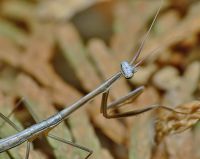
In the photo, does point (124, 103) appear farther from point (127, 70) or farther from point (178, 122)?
point (178, 122)

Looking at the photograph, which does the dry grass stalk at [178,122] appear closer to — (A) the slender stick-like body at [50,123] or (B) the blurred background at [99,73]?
(B) the blurred background at [99,73]

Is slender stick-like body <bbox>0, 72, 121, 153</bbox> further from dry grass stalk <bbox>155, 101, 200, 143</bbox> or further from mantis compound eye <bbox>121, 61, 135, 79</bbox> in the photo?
dry grass stalk <bbox>155, 101, 200, 143</bbox>

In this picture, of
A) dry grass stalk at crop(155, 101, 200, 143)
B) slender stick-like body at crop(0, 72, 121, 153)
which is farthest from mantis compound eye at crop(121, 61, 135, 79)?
dry grass stalk at crop(155, 101, 200, 143)

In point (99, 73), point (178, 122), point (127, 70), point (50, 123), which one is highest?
point (99, 73)

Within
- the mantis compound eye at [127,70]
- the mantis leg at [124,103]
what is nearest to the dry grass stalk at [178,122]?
the mantis leg at [124,103]

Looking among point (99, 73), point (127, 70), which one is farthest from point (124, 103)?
point (99, 73)

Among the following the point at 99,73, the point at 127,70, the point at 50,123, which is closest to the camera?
the point at 50,123
